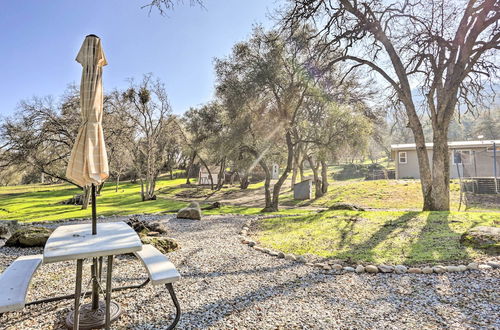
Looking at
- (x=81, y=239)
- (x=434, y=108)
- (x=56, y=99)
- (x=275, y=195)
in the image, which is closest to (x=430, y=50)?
(x=434, y=108)

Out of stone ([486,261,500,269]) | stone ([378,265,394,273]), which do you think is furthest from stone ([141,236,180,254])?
stone ([486,261,500,269])

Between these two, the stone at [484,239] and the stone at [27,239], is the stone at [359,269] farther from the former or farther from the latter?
the stone at [27,239]

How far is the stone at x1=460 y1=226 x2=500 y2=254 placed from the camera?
5.49 metres

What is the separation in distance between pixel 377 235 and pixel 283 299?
4.31m

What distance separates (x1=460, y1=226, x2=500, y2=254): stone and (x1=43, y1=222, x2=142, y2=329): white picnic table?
6175 mm

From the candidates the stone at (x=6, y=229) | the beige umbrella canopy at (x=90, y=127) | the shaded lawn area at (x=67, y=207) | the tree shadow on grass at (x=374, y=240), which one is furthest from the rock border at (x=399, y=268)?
the shaded lawn area at (x=67, y=207)

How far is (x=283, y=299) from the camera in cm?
368

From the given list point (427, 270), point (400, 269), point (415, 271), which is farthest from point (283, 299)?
point (427, 270)

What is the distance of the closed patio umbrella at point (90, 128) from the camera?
2.86 meters

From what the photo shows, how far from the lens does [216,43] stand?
1512 cm

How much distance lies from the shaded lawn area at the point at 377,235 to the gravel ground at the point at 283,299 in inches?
37.1

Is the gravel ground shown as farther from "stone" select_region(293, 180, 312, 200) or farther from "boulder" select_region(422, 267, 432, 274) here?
"stone" select_region(293, 180, 312, 200)

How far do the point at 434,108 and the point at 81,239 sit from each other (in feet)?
38.6

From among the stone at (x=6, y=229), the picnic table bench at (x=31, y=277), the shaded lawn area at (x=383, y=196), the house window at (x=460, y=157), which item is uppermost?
the house window at (x=460, y=157)
